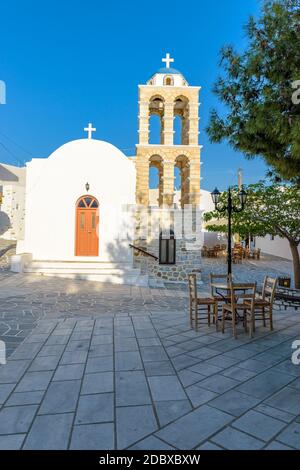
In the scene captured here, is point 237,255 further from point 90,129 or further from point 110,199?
point 90,129

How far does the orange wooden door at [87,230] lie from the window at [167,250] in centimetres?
275

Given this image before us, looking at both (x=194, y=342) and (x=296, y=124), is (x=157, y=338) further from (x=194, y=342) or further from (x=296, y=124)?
(x=296, y=124)

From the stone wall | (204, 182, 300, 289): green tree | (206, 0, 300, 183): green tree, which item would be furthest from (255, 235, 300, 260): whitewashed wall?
(206, 0, 300, 183): green tree

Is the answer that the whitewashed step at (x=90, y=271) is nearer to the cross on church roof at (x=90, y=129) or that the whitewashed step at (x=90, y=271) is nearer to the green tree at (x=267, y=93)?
the cross on church roof at (x=90, y=129)

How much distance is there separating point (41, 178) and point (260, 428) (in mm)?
12243

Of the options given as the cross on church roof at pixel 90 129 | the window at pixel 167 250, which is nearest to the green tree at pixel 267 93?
the window at pixel 167 250

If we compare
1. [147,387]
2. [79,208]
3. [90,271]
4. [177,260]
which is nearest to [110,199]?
[79,208]

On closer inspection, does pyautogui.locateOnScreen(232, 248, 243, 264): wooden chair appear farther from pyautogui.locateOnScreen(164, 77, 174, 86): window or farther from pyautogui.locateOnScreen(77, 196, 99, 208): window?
pyautogui.locateOnScreen(164, 77, 174, 86): window

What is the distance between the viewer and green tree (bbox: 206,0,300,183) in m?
3.94

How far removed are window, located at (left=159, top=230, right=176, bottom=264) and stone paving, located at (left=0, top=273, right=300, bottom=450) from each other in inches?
269

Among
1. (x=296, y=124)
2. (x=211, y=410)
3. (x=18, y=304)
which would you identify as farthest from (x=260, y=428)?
(x=18, y=304)

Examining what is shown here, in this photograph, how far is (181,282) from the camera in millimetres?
12875

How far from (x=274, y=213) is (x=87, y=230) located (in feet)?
24.7

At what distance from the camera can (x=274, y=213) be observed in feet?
36.3
